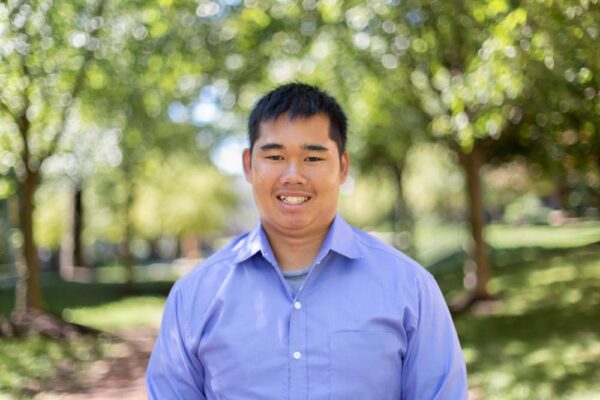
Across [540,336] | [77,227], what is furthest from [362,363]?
[77,227]

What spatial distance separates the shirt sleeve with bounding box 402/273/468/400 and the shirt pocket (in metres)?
0.06

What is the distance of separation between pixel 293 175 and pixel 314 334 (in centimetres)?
48

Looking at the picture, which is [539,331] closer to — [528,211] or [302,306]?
[302,306]

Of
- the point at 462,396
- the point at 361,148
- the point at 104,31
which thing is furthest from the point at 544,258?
the point at 462,396

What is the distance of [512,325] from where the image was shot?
478 inches

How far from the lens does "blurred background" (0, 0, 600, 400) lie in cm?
849

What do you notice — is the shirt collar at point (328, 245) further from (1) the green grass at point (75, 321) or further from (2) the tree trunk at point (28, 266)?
(2) the tree trunk at point (28, 266)

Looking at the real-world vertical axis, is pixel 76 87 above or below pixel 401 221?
above

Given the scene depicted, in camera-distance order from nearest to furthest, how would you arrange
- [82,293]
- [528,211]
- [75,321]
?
[75,321] < [82,293] < [528,211]

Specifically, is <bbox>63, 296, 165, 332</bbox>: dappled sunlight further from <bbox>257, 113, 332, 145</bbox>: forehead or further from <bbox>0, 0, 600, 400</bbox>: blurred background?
<bbox>257, 113, 332, 145</bbox>: forehead

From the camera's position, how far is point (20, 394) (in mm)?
8594

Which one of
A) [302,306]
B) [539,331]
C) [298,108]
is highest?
[298,108]

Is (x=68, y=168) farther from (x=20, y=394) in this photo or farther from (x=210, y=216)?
(x=210, y=216)

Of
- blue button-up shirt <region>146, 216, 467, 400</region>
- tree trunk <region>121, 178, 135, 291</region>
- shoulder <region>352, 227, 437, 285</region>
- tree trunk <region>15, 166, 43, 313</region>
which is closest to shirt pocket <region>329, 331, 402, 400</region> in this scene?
blue button-up shirt <region>146, 216, 467, 400</region>
